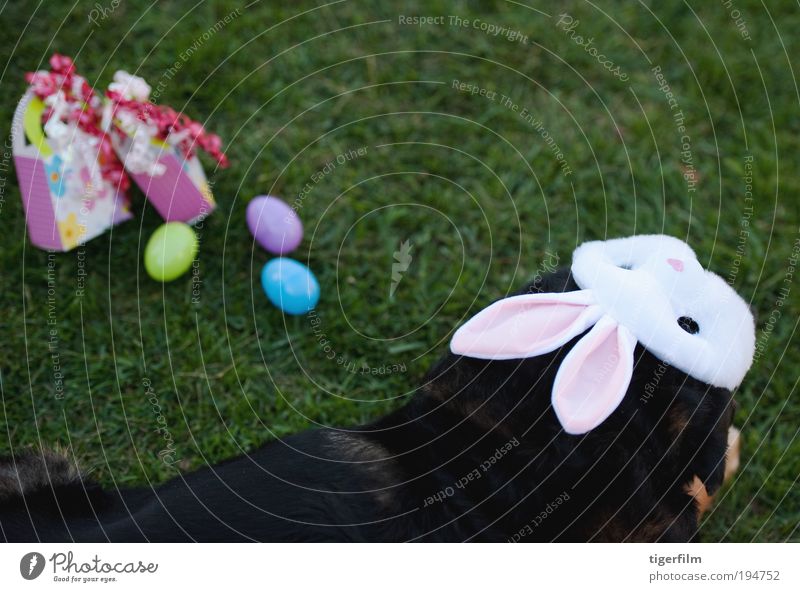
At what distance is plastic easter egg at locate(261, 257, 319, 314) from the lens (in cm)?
252

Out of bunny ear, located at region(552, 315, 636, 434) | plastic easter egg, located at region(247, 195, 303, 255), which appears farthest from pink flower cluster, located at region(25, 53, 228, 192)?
bunny ear, located at region(552, 315, 636, 434)

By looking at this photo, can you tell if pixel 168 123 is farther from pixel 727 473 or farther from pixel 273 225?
pixel 727 473

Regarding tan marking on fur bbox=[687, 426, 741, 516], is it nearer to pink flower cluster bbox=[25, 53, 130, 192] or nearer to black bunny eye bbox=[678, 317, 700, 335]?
black bunny eye bbox=[678, 317, 700, 335]

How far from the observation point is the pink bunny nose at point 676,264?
179 centimetres

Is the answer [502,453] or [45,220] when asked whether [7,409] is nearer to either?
[45,220]

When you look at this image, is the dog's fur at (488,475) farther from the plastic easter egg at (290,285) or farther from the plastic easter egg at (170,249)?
the plastic easter egg at (170,249)

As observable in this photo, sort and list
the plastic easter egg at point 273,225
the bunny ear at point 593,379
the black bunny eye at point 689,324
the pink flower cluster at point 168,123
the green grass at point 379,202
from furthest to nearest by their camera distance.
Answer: the plastic easter egg at point 273,225, the green grass at point 379,202, the pink flower cluster at point 168,123, the black bunny eye at point 689,324, the bunny ear at point 593,379

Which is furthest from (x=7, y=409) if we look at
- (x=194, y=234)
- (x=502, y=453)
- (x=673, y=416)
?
(x=673, y=416)

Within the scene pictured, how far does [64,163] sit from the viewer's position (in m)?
2.41

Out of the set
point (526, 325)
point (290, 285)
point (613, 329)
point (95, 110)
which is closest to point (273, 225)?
point (290, 285)

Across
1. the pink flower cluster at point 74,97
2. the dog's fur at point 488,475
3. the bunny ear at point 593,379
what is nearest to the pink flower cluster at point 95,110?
the pink flower cluster at point 74,97

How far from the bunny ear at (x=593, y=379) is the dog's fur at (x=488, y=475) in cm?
5

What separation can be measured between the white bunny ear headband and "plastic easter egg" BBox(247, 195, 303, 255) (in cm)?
103

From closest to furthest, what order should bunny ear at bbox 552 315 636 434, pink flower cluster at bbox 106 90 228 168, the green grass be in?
1. bunny ear at bbox 552 315 636 434
2. pink flower cluster at bbox 106 90 228 168
3. the green grass
